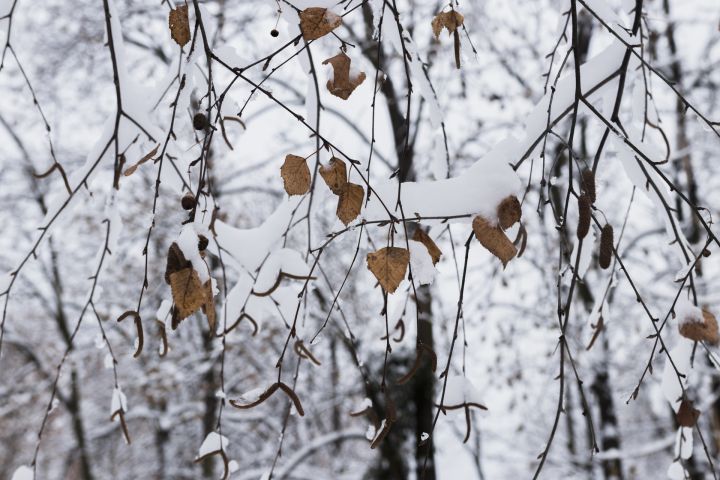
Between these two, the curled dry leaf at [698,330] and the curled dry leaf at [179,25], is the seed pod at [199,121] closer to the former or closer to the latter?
the curled dry leaf at [179,25]

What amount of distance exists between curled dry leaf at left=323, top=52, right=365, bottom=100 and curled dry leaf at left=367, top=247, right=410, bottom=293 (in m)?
0.27

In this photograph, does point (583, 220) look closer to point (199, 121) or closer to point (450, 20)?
point (450, 20)

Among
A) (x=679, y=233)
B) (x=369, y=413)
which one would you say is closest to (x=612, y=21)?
(x=679, y=233)

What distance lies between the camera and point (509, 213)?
2.94ft

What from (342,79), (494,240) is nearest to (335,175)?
(342,79)

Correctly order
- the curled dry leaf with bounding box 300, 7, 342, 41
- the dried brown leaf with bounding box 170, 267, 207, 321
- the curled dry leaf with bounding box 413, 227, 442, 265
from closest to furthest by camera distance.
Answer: the dried brown leaf with bounding box 170, 267, 207, 321 → the curled dry leaf with bounding box 300, 7, 342, 41 → the curled dry leaf with bounding box 413, 227, 442, 265

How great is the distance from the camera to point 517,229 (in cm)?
106

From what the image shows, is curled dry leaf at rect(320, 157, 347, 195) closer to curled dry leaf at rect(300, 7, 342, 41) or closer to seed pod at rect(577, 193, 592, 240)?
curled dry leaf at rect(300, 7, 342, 41)

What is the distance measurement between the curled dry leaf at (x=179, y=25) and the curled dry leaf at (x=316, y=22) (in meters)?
0.21

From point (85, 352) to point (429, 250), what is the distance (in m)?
8.89

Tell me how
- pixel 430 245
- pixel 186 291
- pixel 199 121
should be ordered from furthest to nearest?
1. pixel 430 245
2. pixel 199 121
3. pixel 186 291

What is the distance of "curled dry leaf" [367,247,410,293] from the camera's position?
0.87 m

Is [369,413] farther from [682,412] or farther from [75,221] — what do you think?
[75,221]

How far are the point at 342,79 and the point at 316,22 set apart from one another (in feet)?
0.30
